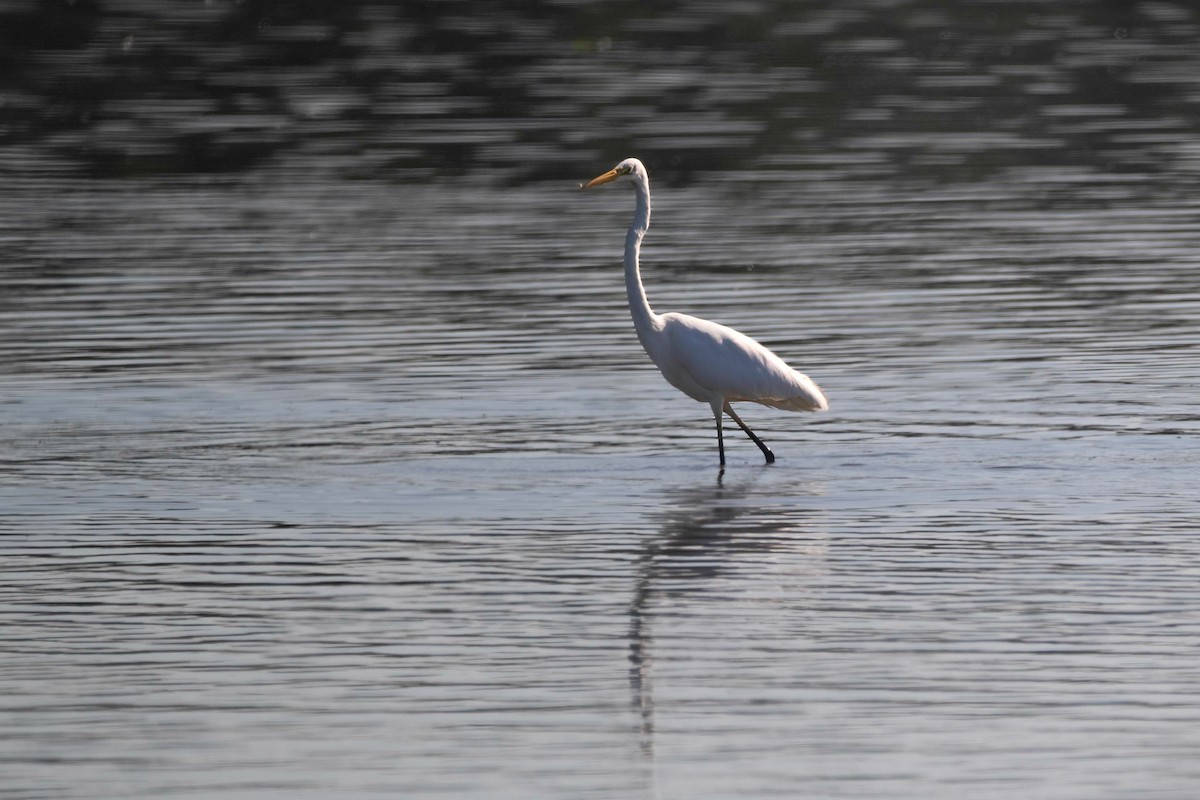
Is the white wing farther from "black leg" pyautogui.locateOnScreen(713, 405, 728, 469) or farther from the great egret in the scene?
"black leg" pyautogui.locateOnScreen(713, 405, 728, 469)

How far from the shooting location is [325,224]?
83.9 ft

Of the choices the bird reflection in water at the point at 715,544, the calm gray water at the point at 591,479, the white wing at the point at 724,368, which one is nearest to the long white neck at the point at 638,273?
the white wing at the point at 724,368

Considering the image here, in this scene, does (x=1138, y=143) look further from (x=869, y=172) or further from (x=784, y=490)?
(x=784, y=490)

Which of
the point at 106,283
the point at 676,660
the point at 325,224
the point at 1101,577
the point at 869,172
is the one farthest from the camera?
the point at 869,172

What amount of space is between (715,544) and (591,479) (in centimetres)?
187

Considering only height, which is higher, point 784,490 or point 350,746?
point 350,746

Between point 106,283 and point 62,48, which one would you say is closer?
point 106,283

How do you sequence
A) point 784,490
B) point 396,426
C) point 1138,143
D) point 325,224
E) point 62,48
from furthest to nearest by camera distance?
point 62,48
point 1138,143
point 325,224
point 396,426
point 784,490

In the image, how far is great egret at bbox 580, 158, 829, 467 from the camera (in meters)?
15.3

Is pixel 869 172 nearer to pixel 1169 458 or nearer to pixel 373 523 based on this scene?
pixel 1169 458

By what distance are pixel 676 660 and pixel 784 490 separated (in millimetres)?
4242

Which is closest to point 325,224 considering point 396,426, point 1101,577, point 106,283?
point 106,283

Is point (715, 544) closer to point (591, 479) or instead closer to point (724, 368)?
point (591, 479)

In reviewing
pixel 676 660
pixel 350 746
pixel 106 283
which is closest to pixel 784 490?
pixel 676 660
